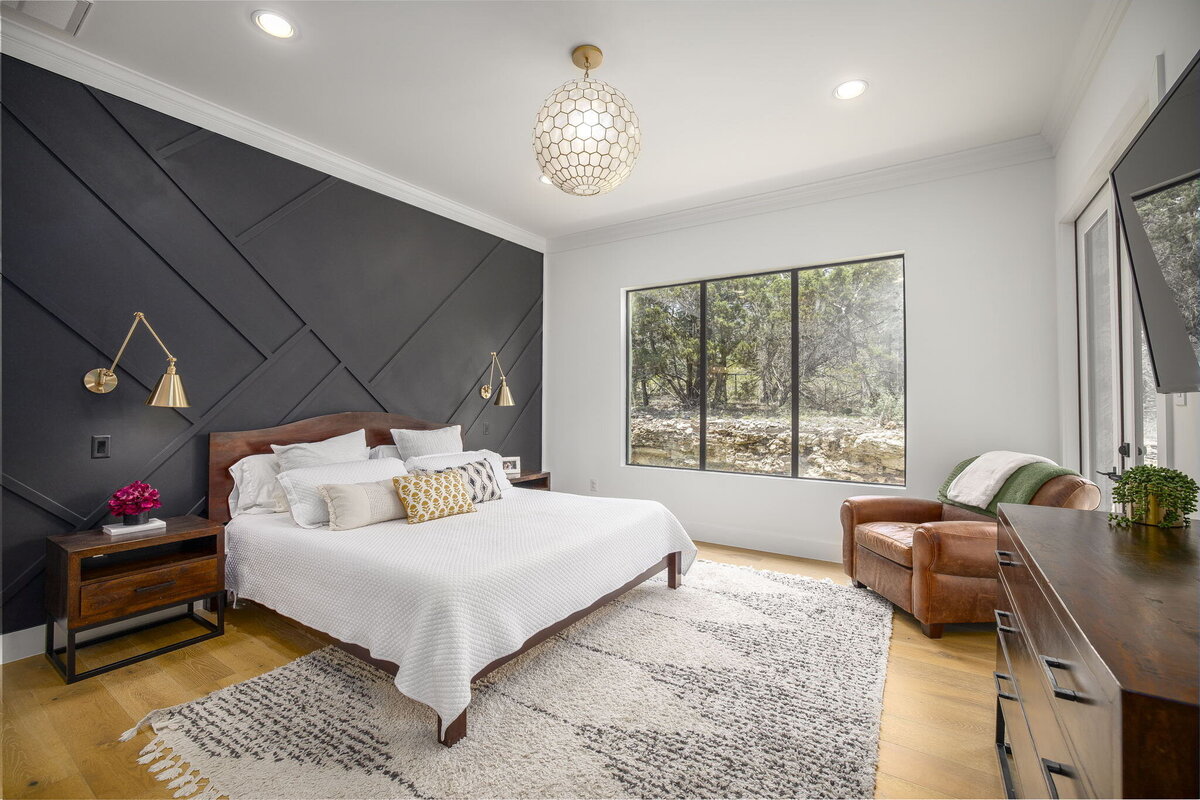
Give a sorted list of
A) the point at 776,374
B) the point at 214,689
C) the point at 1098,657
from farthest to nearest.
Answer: the point at 776,374 → the point at 214,689 → the point at 1098,657

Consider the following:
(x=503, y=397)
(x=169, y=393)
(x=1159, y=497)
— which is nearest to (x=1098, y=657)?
(x=1159, y=497)

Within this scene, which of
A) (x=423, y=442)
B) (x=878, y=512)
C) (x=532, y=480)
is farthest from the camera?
(x=532, y=480)

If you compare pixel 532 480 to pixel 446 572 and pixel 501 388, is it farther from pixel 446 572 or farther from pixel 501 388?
pixel 446 572

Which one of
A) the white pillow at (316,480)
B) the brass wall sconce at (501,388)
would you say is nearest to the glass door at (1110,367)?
the white pillow at (316,480)

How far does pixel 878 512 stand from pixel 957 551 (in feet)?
2.39

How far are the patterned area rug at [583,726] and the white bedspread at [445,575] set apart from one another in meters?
0.23

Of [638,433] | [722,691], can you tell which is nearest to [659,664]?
[722,691]

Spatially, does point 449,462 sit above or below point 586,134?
below

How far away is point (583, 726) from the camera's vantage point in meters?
1.94

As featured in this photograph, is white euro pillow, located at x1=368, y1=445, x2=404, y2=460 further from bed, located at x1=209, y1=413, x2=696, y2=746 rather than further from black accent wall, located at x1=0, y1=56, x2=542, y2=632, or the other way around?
bed, located at x1=209, y1=413, x2=696, y2=746

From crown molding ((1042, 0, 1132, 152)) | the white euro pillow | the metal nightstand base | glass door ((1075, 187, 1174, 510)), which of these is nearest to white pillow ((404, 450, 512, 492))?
the white euro pillow

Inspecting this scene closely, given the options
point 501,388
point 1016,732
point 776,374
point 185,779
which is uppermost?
point 776,374

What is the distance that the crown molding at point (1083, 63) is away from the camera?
2.16 metres

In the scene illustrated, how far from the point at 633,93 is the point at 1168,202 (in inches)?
88.5
